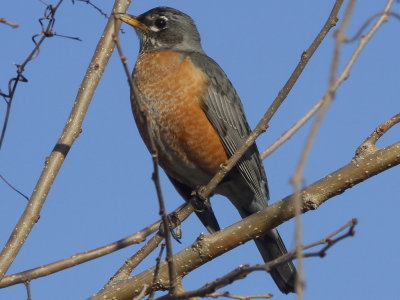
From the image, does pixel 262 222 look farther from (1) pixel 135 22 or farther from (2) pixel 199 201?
(1) pixel 135 22

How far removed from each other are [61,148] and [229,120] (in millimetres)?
2195

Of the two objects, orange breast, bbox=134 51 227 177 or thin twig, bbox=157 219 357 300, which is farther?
orange breast, bbox=134 51 227 177

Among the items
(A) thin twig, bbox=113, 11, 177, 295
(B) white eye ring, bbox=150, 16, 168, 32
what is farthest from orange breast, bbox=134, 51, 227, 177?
(A) thin twig, bbox=113, 11, 177, 295

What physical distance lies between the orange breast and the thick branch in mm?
1941

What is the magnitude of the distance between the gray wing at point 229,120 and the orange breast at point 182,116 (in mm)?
83

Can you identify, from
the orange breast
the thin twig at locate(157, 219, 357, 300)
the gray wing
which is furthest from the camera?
the gray wing

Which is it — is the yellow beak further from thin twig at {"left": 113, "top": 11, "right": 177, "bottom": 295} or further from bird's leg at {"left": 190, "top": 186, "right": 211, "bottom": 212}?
thin twig at {"left": 113, "top": 11, "right": 177, "bottom": 295}

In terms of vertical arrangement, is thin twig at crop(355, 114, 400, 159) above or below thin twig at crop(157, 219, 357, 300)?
above

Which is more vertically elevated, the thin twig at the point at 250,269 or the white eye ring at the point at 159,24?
the white eye ring at the point at 159,24

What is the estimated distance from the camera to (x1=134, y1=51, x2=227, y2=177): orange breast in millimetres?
5629

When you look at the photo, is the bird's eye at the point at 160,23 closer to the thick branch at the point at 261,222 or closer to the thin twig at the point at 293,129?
the thin twig at the point at 293,129

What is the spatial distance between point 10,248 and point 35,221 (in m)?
0.25

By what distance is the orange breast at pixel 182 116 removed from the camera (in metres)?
5.63

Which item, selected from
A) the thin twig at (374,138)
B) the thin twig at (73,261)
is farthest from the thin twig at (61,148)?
the thin twig at (374,138)
